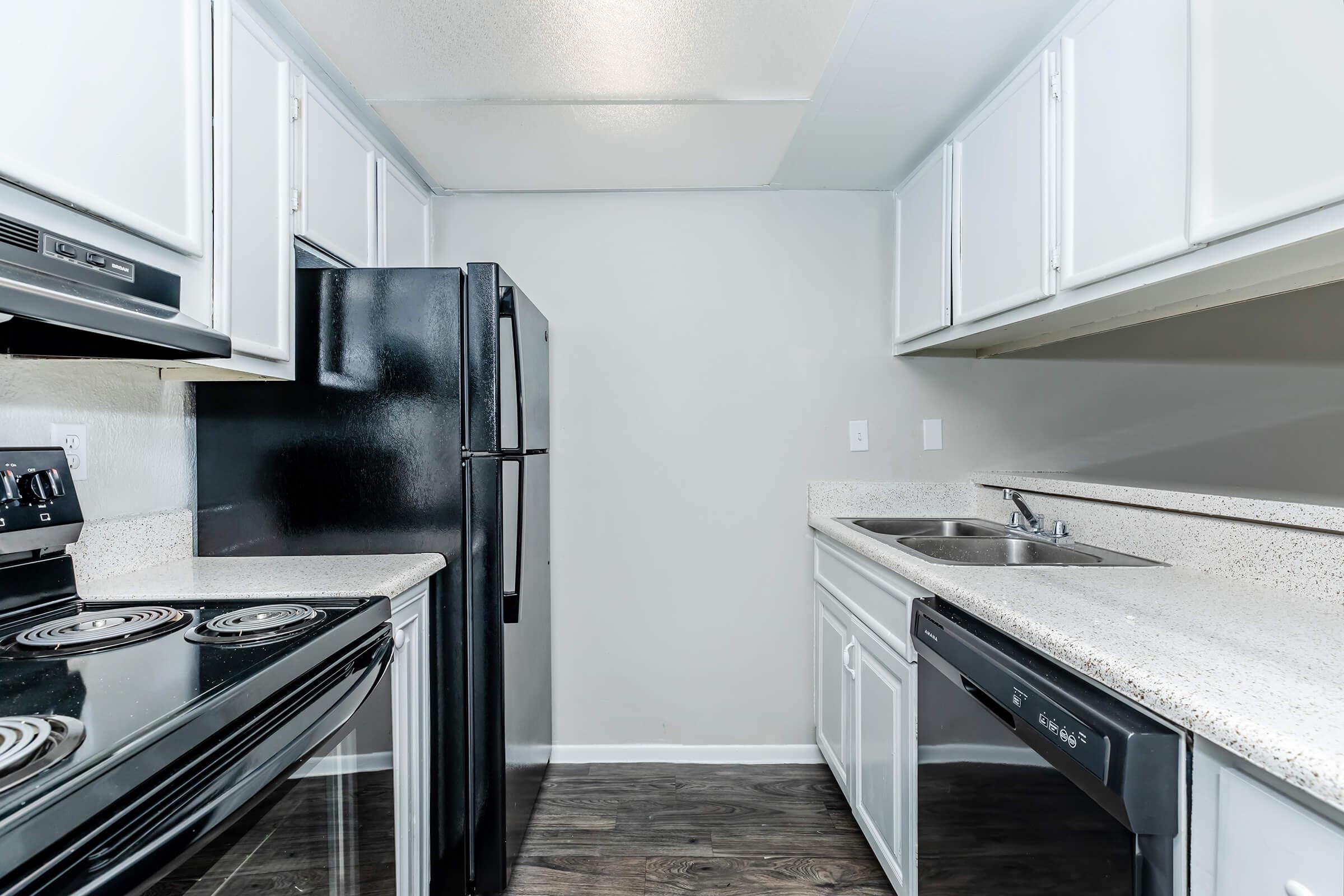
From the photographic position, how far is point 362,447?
174 centimetres

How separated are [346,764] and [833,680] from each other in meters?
1.59

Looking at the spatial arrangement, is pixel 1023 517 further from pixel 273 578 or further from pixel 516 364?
pixel 273 578

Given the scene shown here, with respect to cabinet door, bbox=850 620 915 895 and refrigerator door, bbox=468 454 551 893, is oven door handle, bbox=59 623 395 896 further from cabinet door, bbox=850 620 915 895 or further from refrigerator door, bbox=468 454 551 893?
cabinet door, bbox=850 620 915 895

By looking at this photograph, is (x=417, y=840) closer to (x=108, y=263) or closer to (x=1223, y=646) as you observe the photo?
(x=108, y=263)

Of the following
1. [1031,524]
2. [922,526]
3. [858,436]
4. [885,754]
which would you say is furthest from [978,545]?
[885,754]

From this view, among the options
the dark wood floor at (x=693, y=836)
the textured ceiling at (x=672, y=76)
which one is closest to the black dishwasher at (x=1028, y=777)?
the dark wood floor at (x=693, y=836)

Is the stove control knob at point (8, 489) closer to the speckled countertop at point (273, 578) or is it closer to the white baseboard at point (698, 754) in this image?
the speckled countertop at point (273, 578)

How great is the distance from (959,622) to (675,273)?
1708 mm

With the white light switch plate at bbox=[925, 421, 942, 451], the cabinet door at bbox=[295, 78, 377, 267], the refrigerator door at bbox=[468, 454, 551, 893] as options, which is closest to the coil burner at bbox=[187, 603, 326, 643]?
the refrigerator door at bbox=[468, 454, 551, 893]

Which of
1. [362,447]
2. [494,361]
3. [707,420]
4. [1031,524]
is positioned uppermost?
[494,361]

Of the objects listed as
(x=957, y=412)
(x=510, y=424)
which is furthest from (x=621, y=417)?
(x=957, y=412)

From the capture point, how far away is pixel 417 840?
1558 millimetres

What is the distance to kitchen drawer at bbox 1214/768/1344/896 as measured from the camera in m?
0.64

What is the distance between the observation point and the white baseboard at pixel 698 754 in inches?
100
